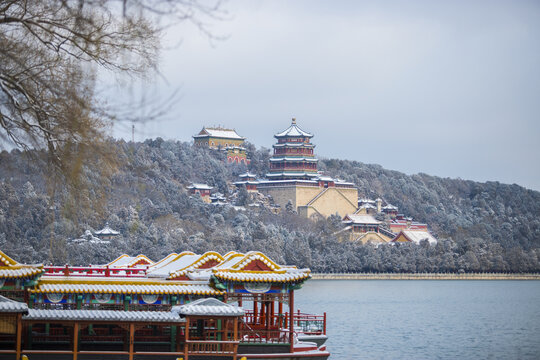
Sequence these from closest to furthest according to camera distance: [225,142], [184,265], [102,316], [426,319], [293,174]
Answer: [102,316]
[184,265]
[426,319]
[293,174]
[225,142]

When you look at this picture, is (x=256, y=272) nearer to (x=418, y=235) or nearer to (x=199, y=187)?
(x=199, y=187)

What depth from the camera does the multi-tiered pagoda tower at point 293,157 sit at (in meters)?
117

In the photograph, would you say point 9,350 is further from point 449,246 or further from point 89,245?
point 449,246

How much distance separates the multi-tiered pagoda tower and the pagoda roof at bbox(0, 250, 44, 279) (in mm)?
93225

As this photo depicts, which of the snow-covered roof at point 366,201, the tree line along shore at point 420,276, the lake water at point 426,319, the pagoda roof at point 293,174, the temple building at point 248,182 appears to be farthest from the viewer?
the snow-covered roof at point 366,201

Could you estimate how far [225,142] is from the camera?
131000mm

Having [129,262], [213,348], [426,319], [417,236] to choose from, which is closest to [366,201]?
[417,236]

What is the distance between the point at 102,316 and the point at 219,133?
111 m

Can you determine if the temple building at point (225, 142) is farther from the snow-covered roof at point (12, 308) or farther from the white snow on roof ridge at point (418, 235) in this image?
the snow-covered roof at point (12, 308)

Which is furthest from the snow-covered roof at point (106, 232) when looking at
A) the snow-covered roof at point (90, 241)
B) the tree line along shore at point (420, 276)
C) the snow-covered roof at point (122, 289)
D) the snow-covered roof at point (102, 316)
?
the snow-covered roof at point (102, 316)

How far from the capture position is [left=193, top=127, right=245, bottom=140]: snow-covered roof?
13050 centimetres

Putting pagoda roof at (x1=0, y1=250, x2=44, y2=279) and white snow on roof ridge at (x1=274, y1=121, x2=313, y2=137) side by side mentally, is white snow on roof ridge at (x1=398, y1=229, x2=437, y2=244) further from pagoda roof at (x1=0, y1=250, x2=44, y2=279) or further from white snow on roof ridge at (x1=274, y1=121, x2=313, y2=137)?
pagoda roof at (x1=0, y1=250, x2=44, y2=279)

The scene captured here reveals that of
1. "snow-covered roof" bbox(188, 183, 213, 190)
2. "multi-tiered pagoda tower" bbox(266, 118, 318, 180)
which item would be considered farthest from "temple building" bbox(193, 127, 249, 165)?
"snow-covered roof" bbox(188, 183, 213, 190)

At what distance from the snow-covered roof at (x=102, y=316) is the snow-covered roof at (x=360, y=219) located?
285 feet
